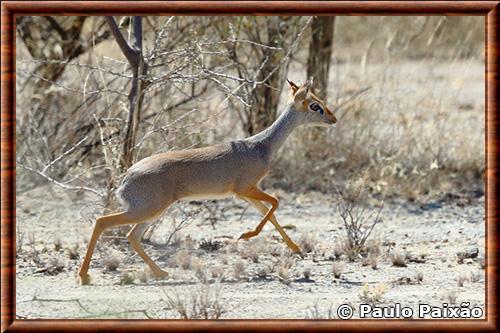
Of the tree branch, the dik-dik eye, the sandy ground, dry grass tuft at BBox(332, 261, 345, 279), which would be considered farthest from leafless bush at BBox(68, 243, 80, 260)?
the dik-dik eye

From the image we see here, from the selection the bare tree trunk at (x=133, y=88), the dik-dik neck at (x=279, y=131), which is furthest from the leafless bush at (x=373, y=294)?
the bare tree trunk at (x=133, y=88)

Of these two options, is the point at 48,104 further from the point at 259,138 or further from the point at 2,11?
the point at 2,11

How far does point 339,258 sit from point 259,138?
1.29 metres

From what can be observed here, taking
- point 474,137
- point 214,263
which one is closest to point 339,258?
point 214,263

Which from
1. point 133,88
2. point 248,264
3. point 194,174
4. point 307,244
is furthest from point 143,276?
point 133,88

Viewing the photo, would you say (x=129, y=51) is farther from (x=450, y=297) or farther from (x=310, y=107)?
(x=450, y=297)

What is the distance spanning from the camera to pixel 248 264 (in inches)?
350

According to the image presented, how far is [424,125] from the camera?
1320 centimetres

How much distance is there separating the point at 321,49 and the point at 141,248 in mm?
5499

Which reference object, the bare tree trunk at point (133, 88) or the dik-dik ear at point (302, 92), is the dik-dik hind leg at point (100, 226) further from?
the dik-dik ear at point (302, 92)

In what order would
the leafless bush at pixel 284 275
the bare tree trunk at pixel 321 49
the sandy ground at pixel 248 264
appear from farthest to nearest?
the bare tree trunk at pixel 321 49, the leafless bush at pixel 284 275, the sandy ground at pixel 248 264

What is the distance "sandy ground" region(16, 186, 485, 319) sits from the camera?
7559 millimetres

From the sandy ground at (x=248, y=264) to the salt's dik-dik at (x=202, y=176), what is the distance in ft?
1.20

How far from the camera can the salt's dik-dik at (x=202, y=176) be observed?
26.8 ft
